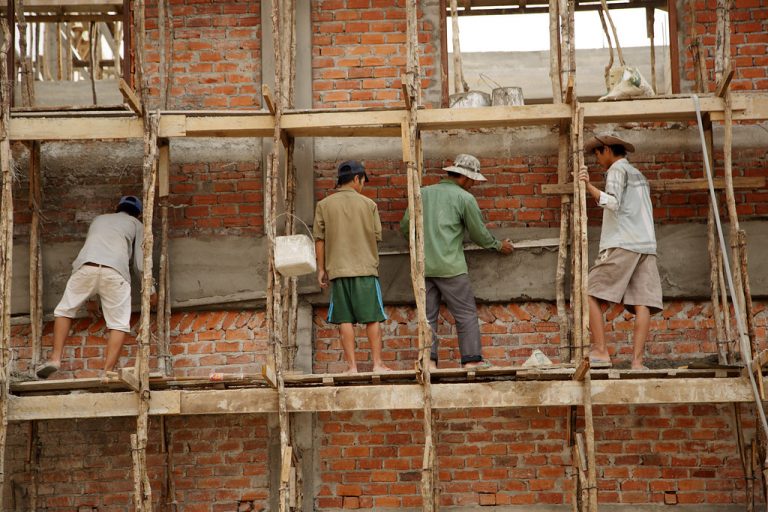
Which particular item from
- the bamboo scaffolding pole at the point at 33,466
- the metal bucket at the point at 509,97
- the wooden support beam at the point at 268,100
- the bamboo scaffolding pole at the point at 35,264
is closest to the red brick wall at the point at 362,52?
the metal bucket at the point at 509,97

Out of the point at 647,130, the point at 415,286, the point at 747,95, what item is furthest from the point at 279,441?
the point at 747,95

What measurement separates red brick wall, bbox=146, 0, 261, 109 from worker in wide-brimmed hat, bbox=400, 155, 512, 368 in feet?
5.73

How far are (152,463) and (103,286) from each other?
1.40 meters

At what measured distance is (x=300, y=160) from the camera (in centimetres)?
938

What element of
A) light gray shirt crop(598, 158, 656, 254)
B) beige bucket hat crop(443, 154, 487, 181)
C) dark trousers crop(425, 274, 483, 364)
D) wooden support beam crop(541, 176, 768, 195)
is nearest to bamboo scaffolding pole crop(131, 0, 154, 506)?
dark trousers crop(425, 274, 483, 364)

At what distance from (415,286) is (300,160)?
166cm

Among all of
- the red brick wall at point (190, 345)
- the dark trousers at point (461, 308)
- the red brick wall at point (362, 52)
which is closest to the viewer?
the dark trousers at point (461, 308)

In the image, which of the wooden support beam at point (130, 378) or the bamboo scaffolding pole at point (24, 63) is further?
the bamboo scaffolding pole at point (24, 63)

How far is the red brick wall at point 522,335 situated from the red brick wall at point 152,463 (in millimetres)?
832

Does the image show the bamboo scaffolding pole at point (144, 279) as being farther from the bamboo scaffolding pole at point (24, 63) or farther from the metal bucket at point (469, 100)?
the metal bucket at point (469, 100)

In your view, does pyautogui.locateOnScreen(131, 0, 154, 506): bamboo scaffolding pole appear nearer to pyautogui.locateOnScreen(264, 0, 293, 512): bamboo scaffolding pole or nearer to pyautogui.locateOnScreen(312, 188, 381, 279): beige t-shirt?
pyautogui.locateOnScreen(264, 0, 293, 512): bamboo scaffolding pole

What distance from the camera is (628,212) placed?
28.5ft

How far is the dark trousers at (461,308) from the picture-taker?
342 inches

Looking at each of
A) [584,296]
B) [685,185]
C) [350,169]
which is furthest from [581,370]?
[350,169]
